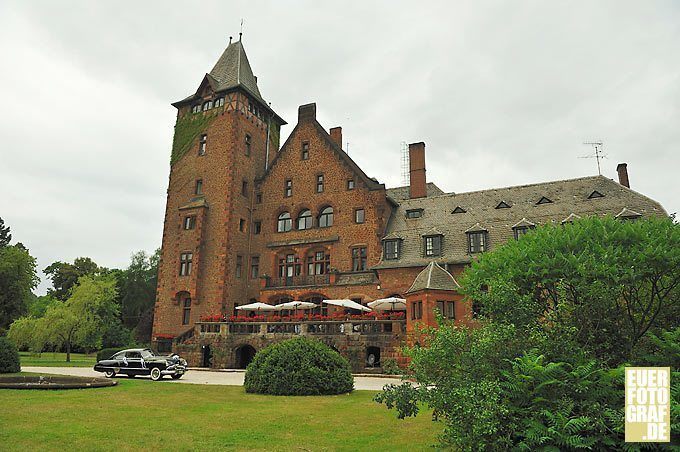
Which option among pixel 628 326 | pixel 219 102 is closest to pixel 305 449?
pixel 628 326

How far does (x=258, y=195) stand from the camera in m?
45.2

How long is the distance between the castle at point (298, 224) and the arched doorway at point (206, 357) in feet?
0.56

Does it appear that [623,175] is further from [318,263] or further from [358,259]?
[318,263]

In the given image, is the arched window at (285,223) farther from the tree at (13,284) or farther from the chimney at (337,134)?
the tree at (13,284)

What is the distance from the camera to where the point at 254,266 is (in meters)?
43.7

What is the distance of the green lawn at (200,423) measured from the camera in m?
10.1

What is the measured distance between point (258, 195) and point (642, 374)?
41.0 metres

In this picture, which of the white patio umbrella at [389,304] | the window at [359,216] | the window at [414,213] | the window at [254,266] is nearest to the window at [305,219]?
the window at [359,216]

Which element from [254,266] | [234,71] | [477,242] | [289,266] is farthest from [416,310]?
[234,71]

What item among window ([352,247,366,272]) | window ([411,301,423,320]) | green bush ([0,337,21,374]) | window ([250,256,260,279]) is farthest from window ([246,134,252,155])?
green bush ([0,337,21,374])

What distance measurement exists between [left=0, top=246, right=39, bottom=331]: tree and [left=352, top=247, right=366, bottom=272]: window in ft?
141

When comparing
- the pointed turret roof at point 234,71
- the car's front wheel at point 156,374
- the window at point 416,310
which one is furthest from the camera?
the pointed turret roof at point 234,71

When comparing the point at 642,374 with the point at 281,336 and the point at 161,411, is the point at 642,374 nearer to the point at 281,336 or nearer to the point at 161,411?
the point at 161,411

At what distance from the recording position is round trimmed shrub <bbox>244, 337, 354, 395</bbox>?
18672 millimetres
